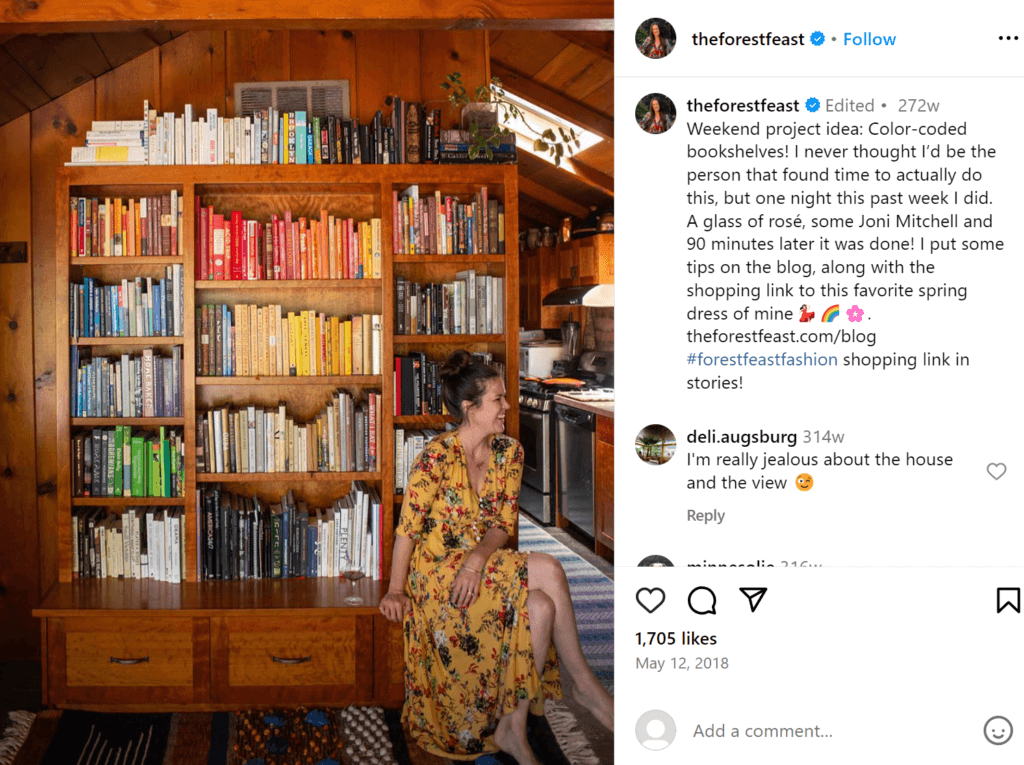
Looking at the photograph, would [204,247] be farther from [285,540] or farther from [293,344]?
[285,540]

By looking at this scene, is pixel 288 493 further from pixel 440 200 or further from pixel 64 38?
pixel 64 38

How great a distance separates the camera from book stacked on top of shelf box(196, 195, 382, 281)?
343 centimetres

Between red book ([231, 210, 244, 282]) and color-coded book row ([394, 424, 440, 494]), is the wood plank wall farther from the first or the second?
color-coded book row ([394, 424, 440, 494])

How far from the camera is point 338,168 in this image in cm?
336

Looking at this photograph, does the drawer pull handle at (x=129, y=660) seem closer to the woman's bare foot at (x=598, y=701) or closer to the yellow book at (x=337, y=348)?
the yellow book at (x=337, y=348)

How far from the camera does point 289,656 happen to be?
3.20 metres

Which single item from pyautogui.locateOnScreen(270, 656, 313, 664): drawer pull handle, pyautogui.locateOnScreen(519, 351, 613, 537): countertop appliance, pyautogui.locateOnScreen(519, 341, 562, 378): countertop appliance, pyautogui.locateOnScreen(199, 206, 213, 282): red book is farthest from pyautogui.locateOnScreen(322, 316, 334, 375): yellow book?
pyautogui.locateOnScreen(519, 341, 562, 378): countertop appliance

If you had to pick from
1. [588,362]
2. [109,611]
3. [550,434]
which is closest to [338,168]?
[109,611]

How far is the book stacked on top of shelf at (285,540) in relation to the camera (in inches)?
135
